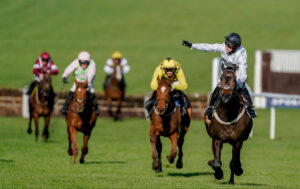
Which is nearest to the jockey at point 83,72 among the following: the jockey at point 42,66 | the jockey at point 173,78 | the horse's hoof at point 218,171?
the jockey at point 173,78

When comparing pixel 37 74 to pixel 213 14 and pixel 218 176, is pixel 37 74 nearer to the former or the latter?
pixel 218 176

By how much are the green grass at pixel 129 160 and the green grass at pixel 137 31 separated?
1758 centimetres

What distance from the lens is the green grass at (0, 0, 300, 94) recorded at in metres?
52.2

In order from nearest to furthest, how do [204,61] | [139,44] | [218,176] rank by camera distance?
[218,176] → [204,61] → [139,44]

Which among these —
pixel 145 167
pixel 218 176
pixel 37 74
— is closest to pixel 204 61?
pixel 37 74

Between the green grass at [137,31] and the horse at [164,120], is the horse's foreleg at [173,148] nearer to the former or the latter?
the horse at [164,120]

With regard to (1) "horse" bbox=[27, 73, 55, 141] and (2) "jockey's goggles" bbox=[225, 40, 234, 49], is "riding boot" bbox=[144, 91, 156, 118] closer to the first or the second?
(2) "jockey's goggles" bbox=[225, 40, 234, 49]

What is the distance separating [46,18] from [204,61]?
1695 cm

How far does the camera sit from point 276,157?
71.0ft

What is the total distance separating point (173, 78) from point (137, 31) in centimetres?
4479

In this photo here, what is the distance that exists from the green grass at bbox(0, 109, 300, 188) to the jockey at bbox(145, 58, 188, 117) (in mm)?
1387

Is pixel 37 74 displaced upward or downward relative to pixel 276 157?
upward

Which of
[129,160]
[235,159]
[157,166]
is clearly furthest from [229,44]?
[129,160]

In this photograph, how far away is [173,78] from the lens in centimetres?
1688
